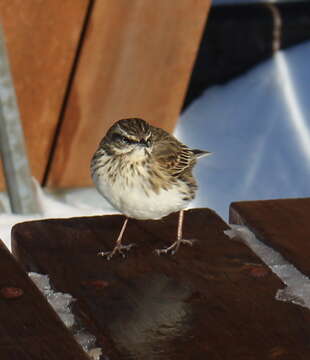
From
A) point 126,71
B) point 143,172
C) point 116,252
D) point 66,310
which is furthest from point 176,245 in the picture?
point 126,71

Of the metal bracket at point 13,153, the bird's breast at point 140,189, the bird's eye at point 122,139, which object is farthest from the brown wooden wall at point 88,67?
the bird's breast at point 140,189

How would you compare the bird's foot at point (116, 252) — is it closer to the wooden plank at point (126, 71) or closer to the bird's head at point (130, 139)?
the bird's head at point (130, 139)

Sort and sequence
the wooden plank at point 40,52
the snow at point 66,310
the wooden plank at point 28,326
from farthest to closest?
1. the wooden plank at point 40,52
2. the snow at point 66,310
3. the wooden plank at point 28,326

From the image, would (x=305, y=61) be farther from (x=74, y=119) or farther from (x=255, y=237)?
(x=255, y=237)

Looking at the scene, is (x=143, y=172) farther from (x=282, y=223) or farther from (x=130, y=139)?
(x=282, y=223)

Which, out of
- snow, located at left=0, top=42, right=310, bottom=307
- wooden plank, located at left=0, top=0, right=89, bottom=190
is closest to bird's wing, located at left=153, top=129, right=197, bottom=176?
snow, located at left=0, top=42, right=310, bottom=307

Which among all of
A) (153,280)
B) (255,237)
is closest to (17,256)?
(153,280)
